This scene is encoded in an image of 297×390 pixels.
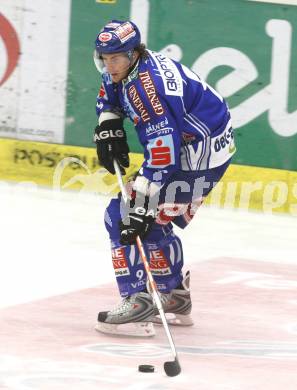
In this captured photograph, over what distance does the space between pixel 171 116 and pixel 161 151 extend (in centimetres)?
18

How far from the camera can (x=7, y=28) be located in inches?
464

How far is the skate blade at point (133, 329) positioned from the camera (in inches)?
270

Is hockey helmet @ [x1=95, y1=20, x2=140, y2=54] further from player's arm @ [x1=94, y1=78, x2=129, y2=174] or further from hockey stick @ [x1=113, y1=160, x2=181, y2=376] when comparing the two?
hockey stick @ [x1=113, y1=160, x2=181, y2=376]

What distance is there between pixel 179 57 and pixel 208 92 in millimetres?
4437

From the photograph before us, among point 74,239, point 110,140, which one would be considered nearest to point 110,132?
point 110,140

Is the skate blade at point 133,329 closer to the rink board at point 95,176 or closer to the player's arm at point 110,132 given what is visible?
the player's arm at point 110,132

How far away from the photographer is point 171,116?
6527mm

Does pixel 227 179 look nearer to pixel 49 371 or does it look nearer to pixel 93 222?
pixel 93 222

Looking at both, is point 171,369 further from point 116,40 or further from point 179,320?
point 116,40

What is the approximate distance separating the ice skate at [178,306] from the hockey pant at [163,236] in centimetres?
8

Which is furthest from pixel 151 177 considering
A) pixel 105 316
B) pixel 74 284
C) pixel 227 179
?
pixel 227 179

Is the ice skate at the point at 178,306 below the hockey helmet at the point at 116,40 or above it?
below

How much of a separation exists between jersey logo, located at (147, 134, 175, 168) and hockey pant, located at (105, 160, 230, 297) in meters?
0.28

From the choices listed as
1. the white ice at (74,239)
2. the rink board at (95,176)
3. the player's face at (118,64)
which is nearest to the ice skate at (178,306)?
the white ice at (74,239)
